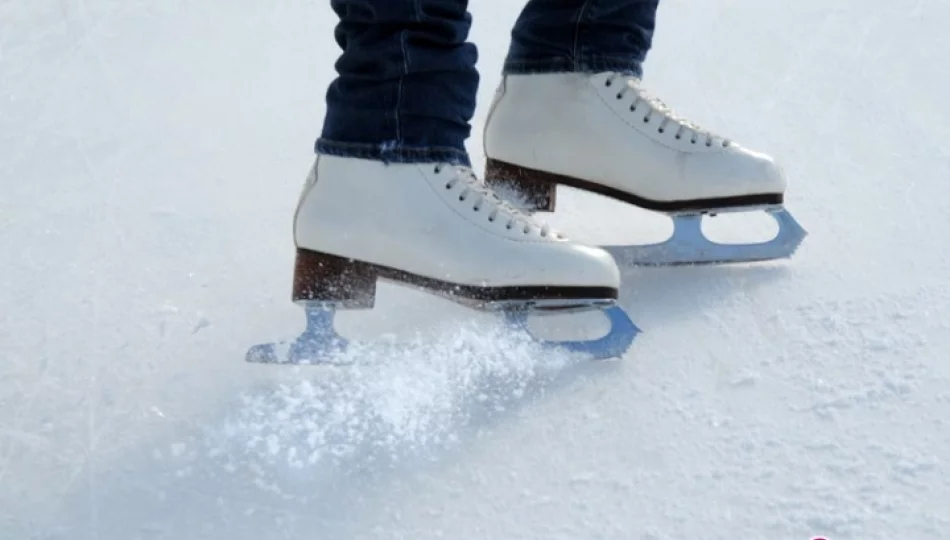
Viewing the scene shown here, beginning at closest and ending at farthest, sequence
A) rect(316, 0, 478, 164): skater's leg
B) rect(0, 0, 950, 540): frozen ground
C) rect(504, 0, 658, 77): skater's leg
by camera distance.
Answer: rect(0, 0, 950, 540): frozen ground < rect(316, 0, 478, 164): skater's leg < rect(504, 0, 658, 77): skater's leg

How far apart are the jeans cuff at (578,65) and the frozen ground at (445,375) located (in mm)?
194

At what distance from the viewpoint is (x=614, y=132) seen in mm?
1181

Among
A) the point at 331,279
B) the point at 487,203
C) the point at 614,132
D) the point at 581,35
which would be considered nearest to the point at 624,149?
the point at 614,132

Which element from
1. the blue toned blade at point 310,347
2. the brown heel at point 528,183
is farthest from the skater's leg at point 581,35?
the blue toned blade at point 310,347

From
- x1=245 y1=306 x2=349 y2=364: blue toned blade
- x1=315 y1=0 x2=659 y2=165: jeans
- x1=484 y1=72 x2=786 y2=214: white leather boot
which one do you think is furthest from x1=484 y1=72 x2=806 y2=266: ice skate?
x1=245 y1=306 x2=349 y2=364: blue toned blade

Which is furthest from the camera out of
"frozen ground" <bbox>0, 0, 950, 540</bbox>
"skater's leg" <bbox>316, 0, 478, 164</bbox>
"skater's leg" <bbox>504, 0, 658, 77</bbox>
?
"skater's leg" <bbox>504, 0, 658, 77</bbox>

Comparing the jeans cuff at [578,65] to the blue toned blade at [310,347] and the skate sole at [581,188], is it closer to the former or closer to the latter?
the skate sole at [581,188]

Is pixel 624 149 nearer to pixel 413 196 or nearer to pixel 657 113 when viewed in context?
→ pixel 657 113

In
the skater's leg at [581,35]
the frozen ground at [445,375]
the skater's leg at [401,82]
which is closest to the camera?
the frozen ground at [445,375]

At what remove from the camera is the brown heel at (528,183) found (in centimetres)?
122

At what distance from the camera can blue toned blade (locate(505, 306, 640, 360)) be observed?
97 cm

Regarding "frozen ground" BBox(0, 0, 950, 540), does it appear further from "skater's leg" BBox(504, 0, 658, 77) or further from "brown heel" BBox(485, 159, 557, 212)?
"skater's leg" BBox(504, 0, 658, 77)

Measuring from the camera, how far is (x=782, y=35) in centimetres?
211

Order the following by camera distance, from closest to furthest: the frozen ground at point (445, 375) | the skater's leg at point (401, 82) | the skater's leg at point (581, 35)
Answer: the frozen ground at point (445, 375), the skater's leg at point (401, 82), the skater's leg at point (581, 35)
